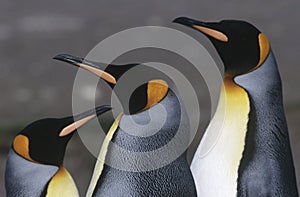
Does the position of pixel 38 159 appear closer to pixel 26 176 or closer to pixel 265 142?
pixel 26 176

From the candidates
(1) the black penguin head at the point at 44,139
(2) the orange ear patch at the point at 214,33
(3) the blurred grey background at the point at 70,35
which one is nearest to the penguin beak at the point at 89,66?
(1) the black penguin head at the point at 44,139

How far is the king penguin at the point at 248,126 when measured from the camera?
1868 mm

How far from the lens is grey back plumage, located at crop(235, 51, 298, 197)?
187cm

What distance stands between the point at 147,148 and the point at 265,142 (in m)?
0.29

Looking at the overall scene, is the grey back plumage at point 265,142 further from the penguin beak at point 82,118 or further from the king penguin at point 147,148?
the penguin beak at point 82,118

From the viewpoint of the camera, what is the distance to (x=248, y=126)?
6.23ft

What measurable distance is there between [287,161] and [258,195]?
11 cm

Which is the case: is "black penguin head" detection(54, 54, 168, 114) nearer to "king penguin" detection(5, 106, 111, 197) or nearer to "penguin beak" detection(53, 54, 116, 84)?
"penguin beak" detection(53, 54, 116, 84)

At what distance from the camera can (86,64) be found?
1.78m

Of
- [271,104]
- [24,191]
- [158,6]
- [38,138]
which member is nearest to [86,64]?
[38,138]

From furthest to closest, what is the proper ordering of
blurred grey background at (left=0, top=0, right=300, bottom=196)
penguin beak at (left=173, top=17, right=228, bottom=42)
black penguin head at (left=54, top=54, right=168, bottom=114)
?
blurred grey background at (left=0, top=0, right=300, bottom=196) < penguin beak at (left=173, top=17, right=228, bottom=42) < black penguin head at (left=54, top=54, right=168, bottom=114)

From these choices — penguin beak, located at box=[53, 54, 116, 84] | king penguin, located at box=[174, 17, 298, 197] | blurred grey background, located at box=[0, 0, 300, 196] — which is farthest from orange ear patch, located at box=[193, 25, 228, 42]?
blurred grey background, located at box=[0, 0, 300, 196]

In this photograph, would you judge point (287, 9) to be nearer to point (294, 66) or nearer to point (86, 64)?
point (294, 66)

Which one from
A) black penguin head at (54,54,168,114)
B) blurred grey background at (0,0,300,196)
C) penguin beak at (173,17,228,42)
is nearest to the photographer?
black penguin head at (54,54,168,114)
